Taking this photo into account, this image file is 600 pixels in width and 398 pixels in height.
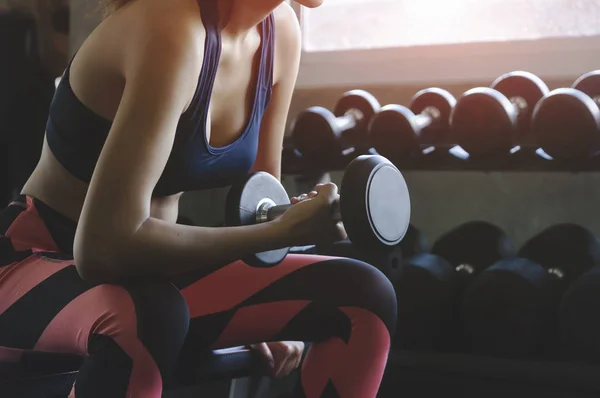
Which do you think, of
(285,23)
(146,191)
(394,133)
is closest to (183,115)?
(146,191)

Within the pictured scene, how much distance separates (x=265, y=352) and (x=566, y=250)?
0.93 m

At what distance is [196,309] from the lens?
42.9 inches

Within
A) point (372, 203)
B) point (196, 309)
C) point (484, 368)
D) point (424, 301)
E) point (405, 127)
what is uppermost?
point (372, 203)

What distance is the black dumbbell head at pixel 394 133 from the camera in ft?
5.90

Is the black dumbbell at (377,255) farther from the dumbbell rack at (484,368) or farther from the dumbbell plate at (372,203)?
the dumbbell plate at (372,203)

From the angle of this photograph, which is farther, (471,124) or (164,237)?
(471,124)

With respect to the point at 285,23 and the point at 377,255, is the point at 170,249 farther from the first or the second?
the point at 377,255

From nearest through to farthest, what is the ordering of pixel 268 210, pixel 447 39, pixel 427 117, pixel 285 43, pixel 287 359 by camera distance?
pixel 268 210 < pixel 287 359 < pixel 285 43 < pixel 427 117 < pixel 447 39

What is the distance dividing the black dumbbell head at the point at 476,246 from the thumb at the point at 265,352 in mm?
818

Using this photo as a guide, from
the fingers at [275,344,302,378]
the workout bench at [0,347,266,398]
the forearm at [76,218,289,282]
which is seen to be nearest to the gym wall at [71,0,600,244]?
the fingers at [275,344,302,378]

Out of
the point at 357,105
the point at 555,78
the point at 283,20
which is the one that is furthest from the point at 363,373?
the point at 555,78

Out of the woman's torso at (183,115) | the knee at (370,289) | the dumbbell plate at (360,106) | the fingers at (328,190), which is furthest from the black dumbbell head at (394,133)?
the fingers at (328,190)

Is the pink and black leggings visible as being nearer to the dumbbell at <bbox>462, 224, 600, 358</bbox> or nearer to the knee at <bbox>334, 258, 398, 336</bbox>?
the knee at <bbox>334, 258, 398, 336</bbox>

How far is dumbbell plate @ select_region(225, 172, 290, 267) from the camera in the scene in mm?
1049
